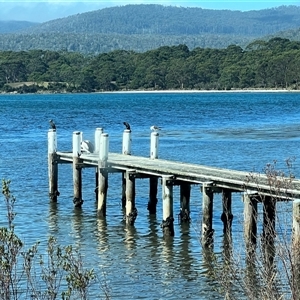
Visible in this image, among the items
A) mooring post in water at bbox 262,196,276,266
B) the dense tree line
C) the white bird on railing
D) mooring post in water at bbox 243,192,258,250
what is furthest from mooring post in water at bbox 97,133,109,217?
the dense tree line

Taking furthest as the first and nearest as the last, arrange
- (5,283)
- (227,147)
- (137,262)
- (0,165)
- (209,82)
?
(209,82) → (227,147) → (0,165) → (137,262) → (5,283)

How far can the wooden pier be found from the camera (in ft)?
52.2

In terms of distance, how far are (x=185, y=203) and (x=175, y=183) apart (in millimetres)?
1707

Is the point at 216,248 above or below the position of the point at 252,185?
below

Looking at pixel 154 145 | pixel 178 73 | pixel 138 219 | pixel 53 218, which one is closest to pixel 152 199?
pixel 138 219

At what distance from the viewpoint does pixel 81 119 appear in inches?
3034

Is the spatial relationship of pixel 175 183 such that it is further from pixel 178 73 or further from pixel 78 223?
pixel 178 73

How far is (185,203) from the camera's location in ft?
68.5

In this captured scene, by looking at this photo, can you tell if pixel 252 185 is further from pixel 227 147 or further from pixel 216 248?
pixel 227 147

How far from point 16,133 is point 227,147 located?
20.0 metres

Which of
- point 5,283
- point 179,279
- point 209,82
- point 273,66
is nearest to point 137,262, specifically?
point 179,279

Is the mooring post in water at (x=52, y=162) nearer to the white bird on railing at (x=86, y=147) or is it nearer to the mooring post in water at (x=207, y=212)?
the white bird on railing at (x=86, y=147)

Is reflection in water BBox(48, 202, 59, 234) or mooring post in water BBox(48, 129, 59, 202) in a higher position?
mooring post in water BBox(48, 129, 59, 202)

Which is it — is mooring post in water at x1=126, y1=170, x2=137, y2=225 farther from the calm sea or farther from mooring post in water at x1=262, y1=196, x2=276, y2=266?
mooring post in water at x1=262, y1=196, x2=276, y2=266
